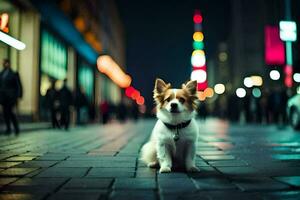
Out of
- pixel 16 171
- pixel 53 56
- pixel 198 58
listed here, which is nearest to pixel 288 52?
pixel 53 56

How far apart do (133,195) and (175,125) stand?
1.44 meters

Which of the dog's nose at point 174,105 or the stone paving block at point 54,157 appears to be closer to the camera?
the dog's nose at point 174,105

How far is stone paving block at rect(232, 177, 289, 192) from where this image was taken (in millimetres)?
4008

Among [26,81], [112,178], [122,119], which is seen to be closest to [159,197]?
[112,178]

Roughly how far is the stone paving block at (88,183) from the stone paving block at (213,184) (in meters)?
0.91

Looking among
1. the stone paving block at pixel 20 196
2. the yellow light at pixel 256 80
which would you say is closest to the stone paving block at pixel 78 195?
the stone paving block at pixel 20 196

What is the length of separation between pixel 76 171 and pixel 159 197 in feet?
6.05

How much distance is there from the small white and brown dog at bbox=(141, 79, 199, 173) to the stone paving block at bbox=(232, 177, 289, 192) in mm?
742

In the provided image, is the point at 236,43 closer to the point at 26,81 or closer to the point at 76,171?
the point at 26,81

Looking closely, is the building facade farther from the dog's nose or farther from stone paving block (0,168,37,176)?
the dog's nose

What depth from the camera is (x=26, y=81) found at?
20.6 metres

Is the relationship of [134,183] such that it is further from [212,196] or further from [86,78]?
[86,78]

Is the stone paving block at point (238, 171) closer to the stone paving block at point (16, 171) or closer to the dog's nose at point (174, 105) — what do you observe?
the dog's nose at point (174, 105)

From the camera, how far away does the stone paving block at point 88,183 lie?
163 inches
